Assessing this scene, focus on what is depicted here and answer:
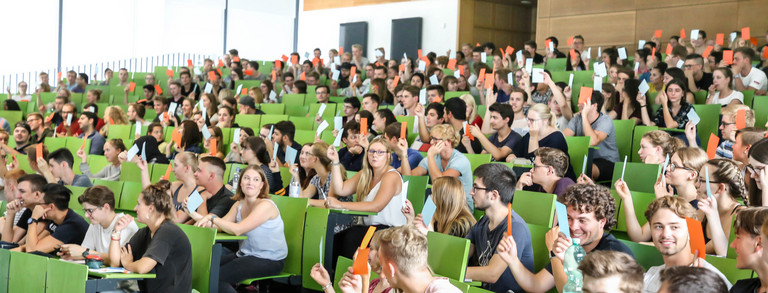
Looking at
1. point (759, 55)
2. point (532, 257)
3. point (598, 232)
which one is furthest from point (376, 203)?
point (759, 55)

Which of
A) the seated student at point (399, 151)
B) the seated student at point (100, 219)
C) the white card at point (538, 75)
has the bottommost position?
the seated student at point (100, 219)

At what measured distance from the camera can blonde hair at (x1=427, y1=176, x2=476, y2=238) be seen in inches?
161

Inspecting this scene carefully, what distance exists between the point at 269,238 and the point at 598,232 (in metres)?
2.14

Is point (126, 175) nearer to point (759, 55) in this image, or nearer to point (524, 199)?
point (524, 199)

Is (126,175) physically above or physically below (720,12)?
below

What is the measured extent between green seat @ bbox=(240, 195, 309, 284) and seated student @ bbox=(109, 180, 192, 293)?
0.80m

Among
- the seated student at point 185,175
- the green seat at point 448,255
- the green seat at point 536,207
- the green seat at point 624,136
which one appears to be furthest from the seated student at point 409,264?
the green seat at point 624,136

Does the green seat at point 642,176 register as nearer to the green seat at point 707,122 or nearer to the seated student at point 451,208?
the green seat at point 707,122

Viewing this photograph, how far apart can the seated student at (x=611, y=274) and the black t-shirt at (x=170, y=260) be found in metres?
2.43

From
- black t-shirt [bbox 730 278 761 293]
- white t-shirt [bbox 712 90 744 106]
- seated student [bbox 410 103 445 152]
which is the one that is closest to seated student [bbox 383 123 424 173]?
seated student [bbox 410 103 445 152]

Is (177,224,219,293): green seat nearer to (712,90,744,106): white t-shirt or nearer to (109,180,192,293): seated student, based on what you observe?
(109,180,192,293): seated student

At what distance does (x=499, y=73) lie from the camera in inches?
337

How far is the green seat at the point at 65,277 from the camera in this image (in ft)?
11.8

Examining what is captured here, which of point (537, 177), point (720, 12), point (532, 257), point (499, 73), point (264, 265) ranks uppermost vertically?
point (720, 12)
